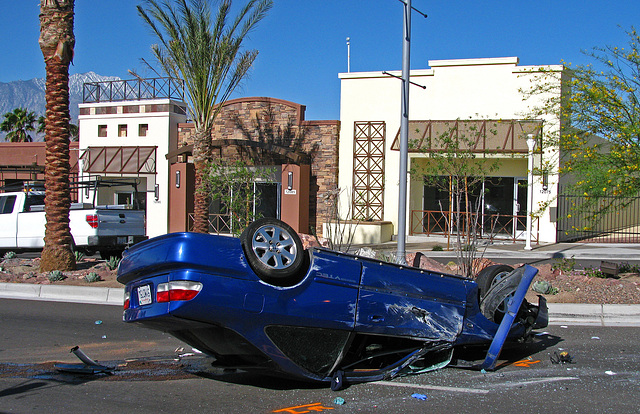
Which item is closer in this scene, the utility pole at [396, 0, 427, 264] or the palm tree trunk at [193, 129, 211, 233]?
the utility pole at [396, 0, 427, 264]

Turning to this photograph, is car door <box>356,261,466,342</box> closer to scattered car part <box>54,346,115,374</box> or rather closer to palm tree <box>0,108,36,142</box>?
scattered car part <box>54,346,115,374</box>

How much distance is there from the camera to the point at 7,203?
15383mm

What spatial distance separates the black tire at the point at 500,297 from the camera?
612 cm

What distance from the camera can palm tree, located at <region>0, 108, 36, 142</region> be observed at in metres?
42.2

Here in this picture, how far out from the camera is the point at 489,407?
466 cm

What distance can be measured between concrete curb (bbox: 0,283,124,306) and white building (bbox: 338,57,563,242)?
12793 mm

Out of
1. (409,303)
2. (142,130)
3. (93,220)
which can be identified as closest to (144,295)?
(409,303)

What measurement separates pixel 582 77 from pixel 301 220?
13.6 meters

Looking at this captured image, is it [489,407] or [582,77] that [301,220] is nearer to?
[582,77]

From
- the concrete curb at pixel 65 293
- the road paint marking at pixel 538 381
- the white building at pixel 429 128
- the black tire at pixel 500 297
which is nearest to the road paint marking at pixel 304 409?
the road paint marking at pixel 538 381

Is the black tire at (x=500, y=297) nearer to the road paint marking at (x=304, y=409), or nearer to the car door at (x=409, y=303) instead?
the car door at (x=409, y=303)

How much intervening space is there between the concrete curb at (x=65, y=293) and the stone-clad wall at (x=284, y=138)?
12.7m

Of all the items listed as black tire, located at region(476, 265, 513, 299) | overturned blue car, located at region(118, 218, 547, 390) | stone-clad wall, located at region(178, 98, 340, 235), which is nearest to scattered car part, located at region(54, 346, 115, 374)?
overturned blue car, located at region(118, 218, 547, 390)

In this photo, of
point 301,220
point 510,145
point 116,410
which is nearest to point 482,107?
point 510,145
